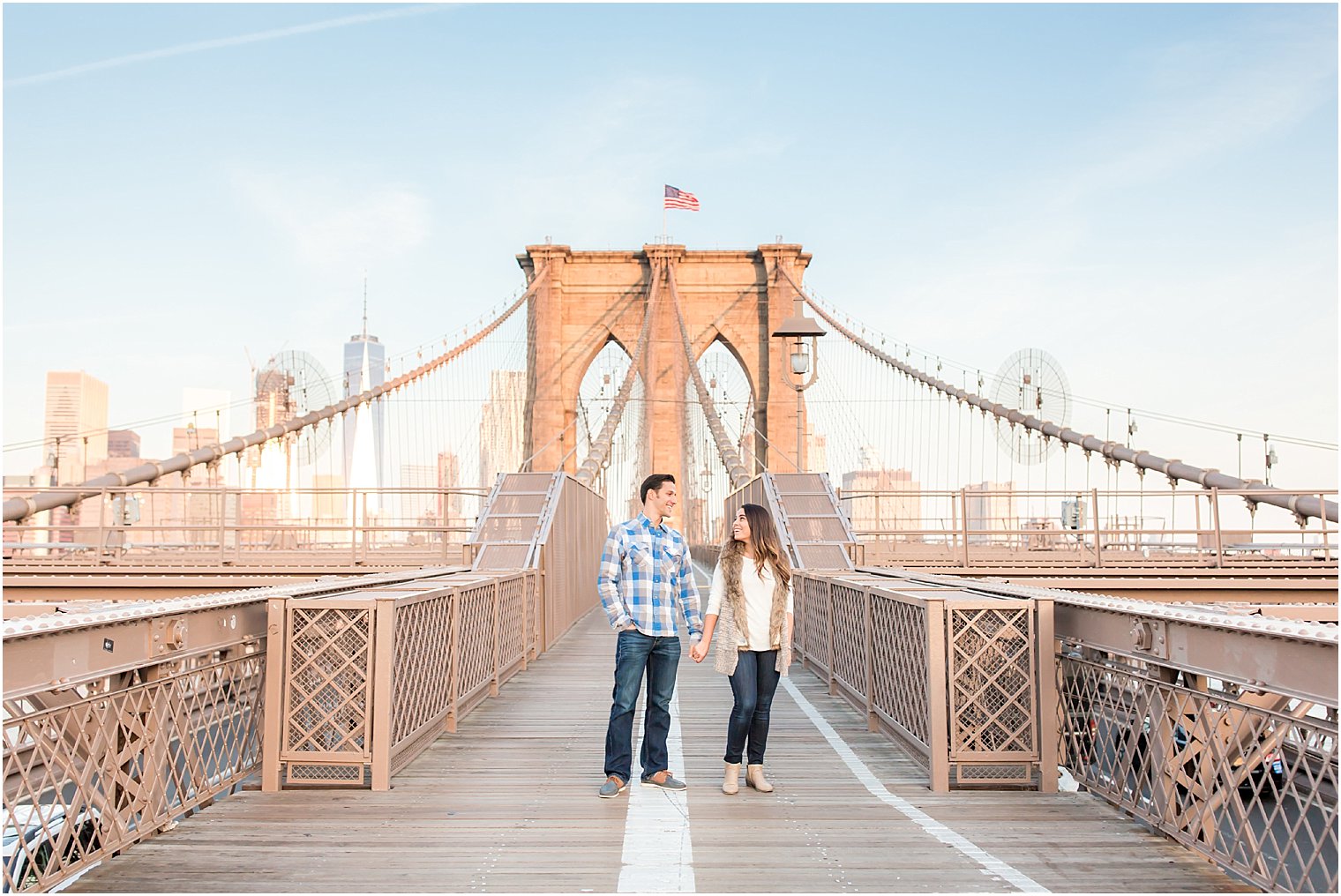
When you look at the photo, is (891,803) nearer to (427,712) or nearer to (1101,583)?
(427,712)

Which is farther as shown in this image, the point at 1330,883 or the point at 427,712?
the point at 427,712

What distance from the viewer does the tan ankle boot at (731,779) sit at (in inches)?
191

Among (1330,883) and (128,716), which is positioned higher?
(128,716)

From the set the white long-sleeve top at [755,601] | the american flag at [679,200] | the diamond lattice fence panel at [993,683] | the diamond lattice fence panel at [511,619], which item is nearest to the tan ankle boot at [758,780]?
the white long-sleeve top at [755,601]

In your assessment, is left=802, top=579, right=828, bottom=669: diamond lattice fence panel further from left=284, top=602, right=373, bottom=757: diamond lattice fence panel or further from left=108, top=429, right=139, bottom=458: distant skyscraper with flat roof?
left=108, top=429, right=139, bottom=458: distant skyscraper with flat roof

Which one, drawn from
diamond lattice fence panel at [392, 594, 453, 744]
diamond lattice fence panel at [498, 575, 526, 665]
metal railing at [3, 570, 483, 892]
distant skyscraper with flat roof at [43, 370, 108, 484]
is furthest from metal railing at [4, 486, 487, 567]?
distant skyscraper with flat roof at [43, 370, 108, 484]

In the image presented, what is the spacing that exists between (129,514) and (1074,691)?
18.5 m

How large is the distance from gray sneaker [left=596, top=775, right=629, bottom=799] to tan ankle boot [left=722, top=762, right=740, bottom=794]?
1.63ft

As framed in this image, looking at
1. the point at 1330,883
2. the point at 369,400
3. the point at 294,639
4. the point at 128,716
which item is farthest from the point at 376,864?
the point at 369,400

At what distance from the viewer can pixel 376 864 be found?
12.5 feet

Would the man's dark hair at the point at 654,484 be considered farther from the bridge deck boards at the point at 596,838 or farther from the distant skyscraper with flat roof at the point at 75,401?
the distant skyscraper with flat roof at the point at 75,401

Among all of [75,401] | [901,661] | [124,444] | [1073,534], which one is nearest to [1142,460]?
[1073,534]

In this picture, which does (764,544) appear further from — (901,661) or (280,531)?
(280,531)

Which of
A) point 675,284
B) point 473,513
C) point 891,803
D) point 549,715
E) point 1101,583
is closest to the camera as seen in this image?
point 891,803
